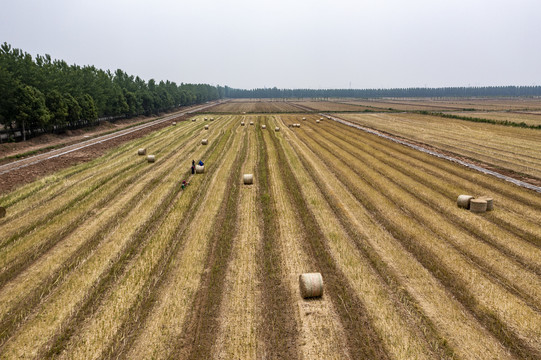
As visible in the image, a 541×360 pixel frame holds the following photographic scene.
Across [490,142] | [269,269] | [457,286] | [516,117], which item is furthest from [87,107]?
[516,117]

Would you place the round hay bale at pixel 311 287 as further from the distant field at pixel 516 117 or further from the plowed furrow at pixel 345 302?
the distant field at pixel 516 117

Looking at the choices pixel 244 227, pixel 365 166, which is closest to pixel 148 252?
pixel 244 227

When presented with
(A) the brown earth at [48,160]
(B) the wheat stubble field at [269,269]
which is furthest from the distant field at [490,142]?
(A) the brown earth at [48,160]

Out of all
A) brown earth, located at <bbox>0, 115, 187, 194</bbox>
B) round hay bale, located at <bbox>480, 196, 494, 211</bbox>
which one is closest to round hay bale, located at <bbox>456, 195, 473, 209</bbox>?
round hay bale, located at <bbox>480, 196, 494, 211</bbox>

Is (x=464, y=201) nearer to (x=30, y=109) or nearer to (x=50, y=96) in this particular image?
(x=30, y=109)

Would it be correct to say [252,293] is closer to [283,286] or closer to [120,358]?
[283,286]

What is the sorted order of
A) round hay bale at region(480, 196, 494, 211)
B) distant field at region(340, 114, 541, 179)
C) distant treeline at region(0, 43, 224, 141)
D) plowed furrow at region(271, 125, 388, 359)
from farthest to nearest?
distant treeline at region(0, 43, 224, 141)
distant field at region(340, 114, 541, 179)
round hay bale at region(480, 196, 494, 211)
plowed furrow at region(271, 125, 388, 359)

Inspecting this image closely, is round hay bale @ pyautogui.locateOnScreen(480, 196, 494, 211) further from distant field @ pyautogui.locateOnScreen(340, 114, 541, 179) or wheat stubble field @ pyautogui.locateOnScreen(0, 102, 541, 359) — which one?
distant field @ pyautogui.locateOnScreen(340, 114, 541, 179)
